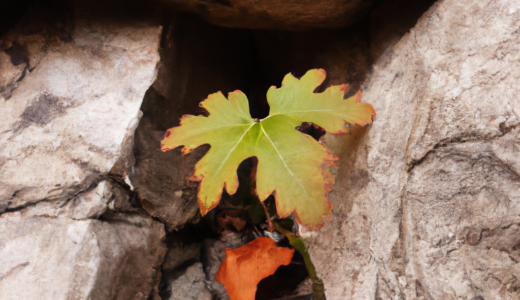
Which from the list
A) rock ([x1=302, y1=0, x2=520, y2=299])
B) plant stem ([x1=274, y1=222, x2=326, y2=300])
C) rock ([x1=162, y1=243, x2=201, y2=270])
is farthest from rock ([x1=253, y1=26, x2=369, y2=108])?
rock ([x1=162, y1=243, x2=201, y2=270])

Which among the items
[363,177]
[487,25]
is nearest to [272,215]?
[363,177]

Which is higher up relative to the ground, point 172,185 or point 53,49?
point 53,49

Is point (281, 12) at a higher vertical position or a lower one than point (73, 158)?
higher

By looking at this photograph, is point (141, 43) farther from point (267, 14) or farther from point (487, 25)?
point (487, 25)

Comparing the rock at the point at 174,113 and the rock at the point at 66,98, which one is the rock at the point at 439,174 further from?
the rock at the point at 66,98

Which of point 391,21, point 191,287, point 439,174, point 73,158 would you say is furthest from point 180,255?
point 391,21

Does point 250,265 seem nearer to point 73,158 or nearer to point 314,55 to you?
point 73,158
